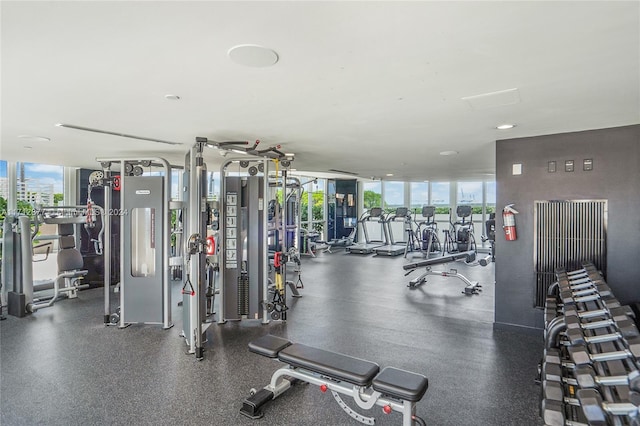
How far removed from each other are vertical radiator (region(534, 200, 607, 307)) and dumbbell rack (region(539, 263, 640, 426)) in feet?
3.26

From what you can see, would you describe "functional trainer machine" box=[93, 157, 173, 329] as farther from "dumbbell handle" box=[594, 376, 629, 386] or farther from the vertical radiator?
the vertical radiator

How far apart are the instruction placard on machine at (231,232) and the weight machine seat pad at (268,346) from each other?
1.82m

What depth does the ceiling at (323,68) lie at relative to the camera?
1.42 m

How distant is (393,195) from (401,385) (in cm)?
1133

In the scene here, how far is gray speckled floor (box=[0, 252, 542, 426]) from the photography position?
2383 millimetres

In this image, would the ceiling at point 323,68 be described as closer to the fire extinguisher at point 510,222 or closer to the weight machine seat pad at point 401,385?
the fire extinguisher at point 510,222

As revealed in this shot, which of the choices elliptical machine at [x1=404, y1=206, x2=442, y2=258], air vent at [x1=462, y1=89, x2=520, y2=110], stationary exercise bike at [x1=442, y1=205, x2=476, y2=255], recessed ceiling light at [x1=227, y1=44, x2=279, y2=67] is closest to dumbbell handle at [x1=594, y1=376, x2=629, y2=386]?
air vent at [x1=462, y1=89, x2=520, y2=110]

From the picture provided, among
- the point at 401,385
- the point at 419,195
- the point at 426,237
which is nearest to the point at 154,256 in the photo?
the point at 401,385

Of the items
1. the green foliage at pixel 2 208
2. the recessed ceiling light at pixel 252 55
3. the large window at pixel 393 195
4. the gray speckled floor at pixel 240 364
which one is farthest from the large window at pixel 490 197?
the green foliage at pixel 2 208

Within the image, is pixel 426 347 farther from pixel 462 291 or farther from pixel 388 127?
pixel 462 291

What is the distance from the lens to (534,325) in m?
3.84

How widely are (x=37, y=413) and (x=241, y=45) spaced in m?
2.77

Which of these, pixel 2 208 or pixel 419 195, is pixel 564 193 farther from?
pixel 419 195

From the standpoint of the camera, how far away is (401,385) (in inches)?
73.2
